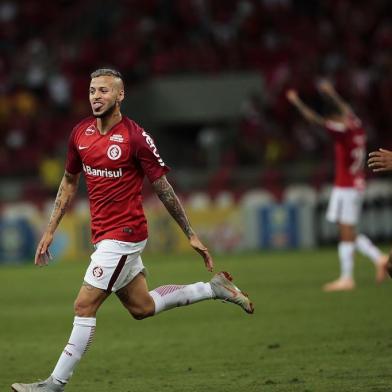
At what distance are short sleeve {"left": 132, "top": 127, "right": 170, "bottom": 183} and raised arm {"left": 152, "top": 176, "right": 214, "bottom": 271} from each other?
0.23 feet

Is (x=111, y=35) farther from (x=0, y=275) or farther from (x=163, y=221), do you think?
(x=0, y=275)

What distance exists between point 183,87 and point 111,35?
3.07 meters

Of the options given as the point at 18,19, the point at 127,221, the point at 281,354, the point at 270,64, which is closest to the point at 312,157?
the point at 270,64

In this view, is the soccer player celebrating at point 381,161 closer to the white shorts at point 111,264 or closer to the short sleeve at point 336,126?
the white shorts at point 111,264

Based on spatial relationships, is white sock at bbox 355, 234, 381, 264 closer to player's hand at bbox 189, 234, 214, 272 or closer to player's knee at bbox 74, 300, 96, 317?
player's hand at bbox 189, 234, 214, 272

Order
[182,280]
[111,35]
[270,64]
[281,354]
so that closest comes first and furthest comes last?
[281,354], [182,280], [270,64], [111,35]

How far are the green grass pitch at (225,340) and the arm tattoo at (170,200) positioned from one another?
3.77ft

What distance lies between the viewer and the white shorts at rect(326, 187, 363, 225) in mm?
14180

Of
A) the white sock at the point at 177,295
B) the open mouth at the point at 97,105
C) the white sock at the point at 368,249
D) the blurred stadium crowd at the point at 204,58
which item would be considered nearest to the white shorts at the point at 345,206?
the white sock at the point at 368,249

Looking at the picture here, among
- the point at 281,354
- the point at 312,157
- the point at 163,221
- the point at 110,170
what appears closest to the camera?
the point at 110,170

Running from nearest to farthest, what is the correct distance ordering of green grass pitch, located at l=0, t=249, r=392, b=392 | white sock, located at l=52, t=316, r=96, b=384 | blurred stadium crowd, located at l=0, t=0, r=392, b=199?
1. white sock, located at l=52, t=316, r=96, b=384
2. green grass pitch, located at l=0, t=249, r=392, b=392
3. blurred stadium crowd, located at l=0, t=0, r=392, b=199

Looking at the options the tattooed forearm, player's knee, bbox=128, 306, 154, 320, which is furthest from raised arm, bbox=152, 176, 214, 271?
the tattooed forearm

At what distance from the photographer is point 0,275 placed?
18.2m

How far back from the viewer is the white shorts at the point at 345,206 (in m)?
14.2
